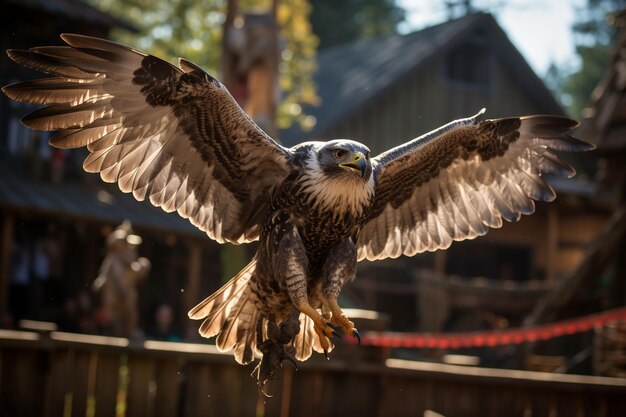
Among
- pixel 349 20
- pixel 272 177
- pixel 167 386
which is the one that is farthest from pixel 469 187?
pixel 349 20

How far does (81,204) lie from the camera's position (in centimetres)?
1496

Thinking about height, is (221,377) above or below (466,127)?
below

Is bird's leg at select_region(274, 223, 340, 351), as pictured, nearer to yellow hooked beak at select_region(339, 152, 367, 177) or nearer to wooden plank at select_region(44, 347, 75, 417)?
yellow hooked beak at select_region(339, 152, 367, 177)

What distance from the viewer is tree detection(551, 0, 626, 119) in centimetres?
4038

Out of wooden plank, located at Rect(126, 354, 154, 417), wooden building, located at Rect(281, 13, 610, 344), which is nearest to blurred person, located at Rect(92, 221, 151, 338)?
wooden plank, located at Rect(126, 354, 154, 417)

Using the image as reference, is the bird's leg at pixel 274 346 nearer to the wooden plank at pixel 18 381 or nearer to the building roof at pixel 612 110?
the wooden plank at pixel 18 381

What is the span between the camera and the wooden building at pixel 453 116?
2014 cm

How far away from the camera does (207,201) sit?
588 cm

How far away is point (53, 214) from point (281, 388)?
8.00 metres

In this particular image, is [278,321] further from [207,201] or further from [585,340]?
[585,340]

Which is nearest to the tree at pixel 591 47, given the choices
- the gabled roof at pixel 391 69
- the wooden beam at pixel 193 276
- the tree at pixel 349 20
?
the tree at pixel 349 20

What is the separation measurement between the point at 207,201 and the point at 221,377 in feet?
6.04

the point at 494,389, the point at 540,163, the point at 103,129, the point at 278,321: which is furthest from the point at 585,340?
the point at 103,129

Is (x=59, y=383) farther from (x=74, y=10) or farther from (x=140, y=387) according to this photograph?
(x=74, y=10)
